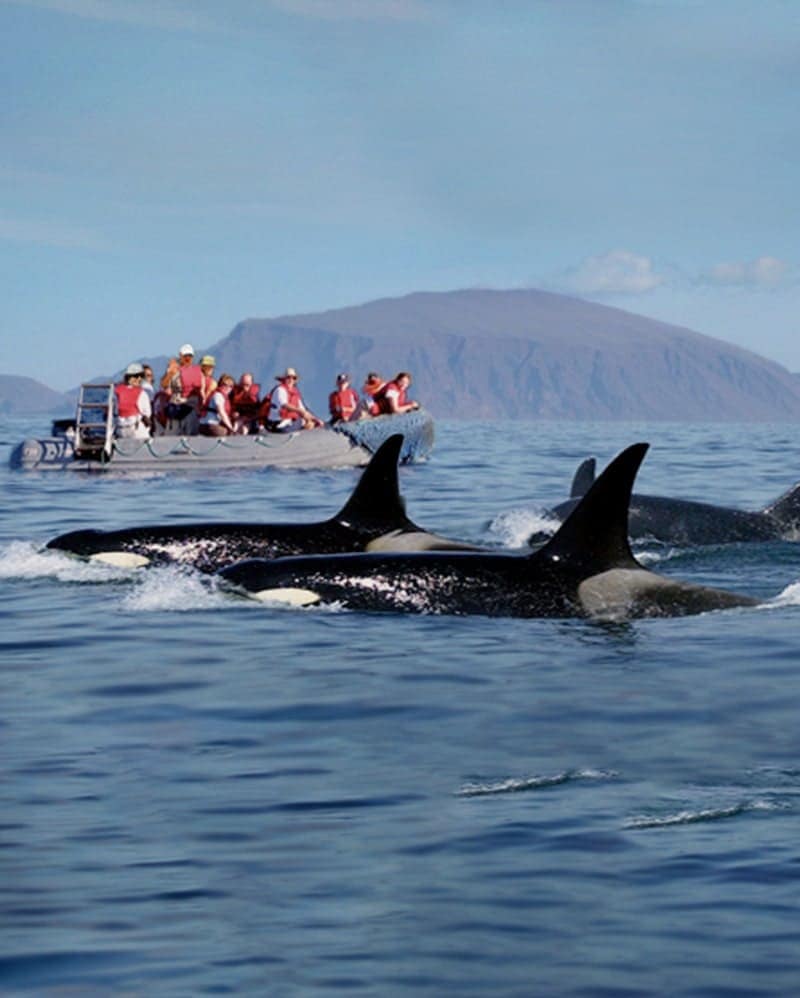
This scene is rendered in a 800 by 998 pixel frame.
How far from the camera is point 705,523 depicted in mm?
17438

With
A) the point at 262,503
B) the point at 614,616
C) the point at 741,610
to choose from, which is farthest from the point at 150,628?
the point at 262,503

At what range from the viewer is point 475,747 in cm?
784

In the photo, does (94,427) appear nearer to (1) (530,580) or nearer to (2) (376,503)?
(2) (376,503)

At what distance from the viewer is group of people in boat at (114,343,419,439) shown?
31.8 meters

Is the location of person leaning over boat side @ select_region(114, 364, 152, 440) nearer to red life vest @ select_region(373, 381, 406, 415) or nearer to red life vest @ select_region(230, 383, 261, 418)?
red life vest @ select_region(230, 383, 261, 418)

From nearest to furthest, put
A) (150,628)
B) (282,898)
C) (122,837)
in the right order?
(282,898)
(122,837)
(150,628)

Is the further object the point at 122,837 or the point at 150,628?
the point at 150,628

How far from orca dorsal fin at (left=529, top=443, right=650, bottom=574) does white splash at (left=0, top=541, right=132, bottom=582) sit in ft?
12.6

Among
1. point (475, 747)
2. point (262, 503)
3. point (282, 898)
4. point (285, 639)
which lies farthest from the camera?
point (262, 503)

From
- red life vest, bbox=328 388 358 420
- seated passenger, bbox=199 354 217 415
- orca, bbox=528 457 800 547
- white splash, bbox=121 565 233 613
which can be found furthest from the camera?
red life vest, bbox=328 388 358 420

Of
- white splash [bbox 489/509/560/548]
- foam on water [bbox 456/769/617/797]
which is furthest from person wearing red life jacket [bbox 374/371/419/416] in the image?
foam on water [bbox 456/769/617/797]

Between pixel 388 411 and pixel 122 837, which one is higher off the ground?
pixel 388 411

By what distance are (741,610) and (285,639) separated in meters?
3.11

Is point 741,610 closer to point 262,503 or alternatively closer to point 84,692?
point 84,692
